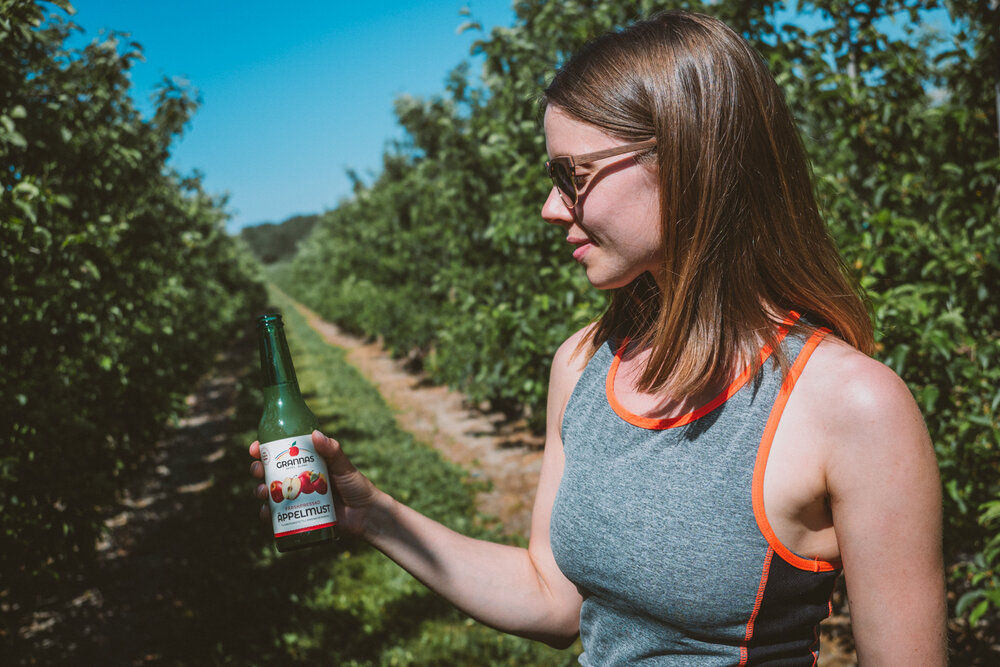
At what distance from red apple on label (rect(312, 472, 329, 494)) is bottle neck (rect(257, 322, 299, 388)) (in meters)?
0.28

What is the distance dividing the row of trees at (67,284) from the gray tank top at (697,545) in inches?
118

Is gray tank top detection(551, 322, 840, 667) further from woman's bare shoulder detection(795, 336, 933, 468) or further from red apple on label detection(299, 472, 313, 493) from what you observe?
red apple on label detection(299, 472, 313, 493)

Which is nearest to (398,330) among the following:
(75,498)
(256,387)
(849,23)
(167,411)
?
(256,387)

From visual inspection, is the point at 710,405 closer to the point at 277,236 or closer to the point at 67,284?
the point at 67,284

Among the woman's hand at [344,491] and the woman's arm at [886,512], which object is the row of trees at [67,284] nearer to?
the woman's hand at [344,491]

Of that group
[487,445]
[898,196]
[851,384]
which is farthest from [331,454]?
[487,445]

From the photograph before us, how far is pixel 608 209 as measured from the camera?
127cm

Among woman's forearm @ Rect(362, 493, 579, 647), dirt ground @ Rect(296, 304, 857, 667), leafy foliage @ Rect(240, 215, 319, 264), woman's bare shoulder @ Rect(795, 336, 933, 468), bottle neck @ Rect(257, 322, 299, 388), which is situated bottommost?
dirt ground @ Rect(296, 304, 857, 667)

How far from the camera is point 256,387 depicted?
1466 cm

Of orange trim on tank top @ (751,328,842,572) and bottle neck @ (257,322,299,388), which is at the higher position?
bottle neck @ (257,322,299,388)

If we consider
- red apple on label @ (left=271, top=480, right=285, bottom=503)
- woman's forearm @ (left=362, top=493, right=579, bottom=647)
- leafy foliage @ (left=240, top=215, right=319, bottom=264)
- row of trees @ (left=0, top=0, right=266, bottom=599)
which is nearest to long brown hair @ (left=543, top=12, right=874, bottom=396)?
woman's forearm @ (left=362, top=493, right=579, bottom=647)

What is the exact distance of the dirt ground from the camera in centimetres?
414

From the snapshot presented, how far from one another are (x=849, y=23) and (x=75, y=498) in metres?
5.22

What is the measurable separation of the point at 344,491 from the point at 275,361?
0.38 m
